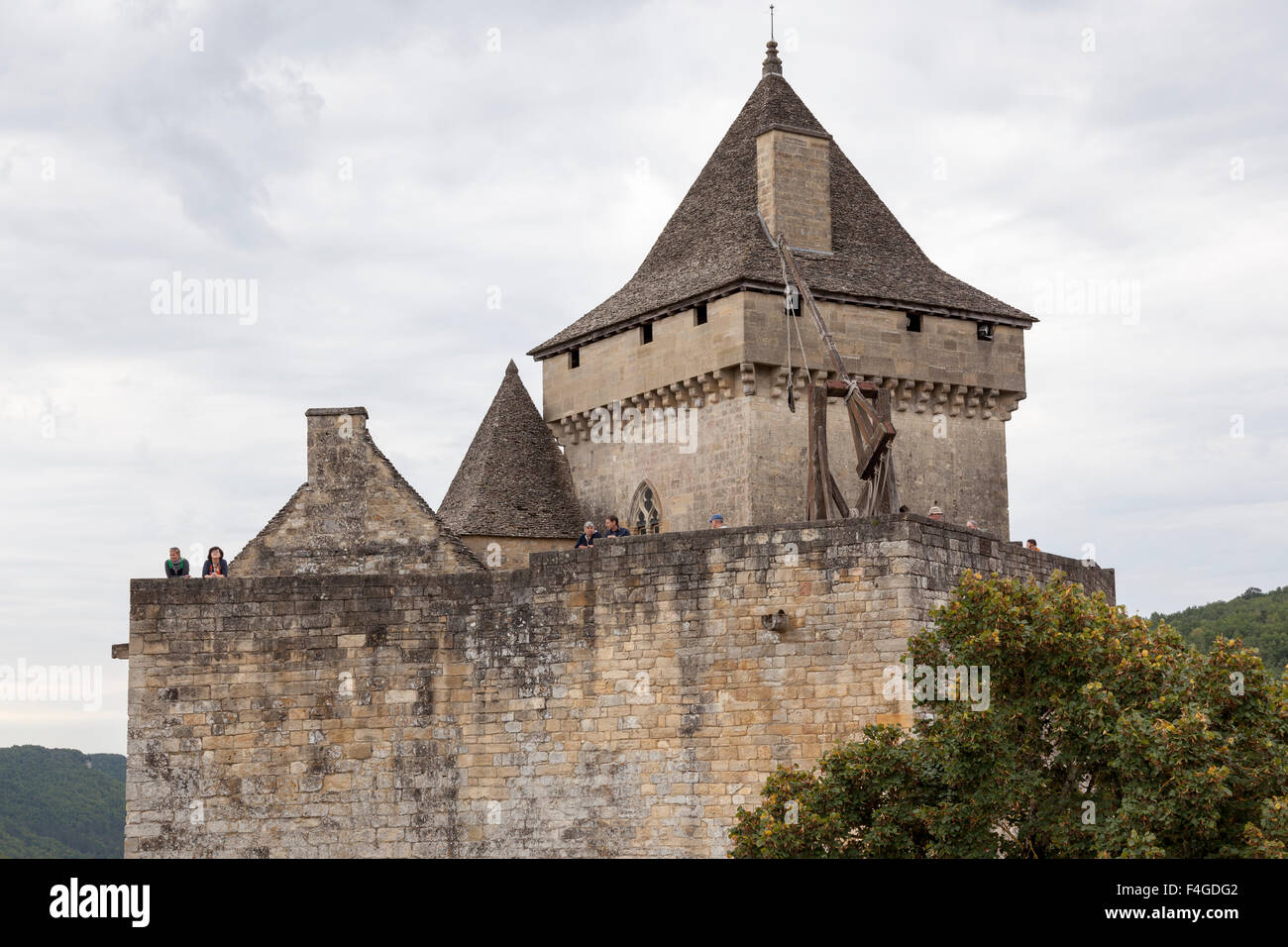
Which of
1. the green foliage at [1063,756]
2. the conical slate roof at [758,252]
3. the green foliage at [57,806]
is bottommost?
the green foliage at [57,806]

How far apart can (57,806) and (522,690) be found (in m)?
66.8

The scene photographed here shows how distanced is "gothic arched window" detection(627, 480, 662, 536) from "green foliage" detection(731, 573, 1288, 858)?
16.9 m

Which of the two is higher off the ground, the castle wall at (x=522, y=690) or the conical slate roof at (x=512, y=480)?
the conical slate roof at (x=512, y=480)

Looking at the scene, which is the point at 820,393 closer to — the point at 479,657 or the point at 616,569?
the point at 616,569

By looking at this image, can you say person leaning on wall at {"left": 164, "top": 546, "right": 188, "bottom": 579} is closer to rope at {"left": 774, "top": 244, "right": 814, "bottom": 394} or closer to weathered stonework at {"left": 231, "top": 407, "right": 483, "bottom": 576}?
weathered stonework at {"left": 231, "top": 407, "right": 483, "bottom": 576}

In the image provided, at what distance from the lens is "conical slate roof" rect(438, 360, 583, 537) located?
33594 millimetres

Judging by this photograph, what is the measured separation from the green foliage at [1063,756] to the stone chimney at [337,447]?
962 centimetres

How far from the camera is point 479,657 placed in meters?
21.4

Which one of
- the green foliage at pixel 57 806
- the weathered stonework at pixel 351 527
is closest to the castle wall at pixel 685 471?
the weathered stonework at pixel 351 527

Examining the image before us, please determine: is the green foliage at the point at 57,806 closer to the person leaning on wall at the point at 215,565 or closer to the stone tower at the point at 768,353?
the stone tower at the point at 768,353

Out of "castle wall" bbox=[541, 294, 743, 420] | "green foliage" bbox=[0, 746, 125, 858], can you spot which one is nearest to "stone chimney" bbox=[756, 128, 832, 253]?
"castle wall" bbox=[541, 294, 743, 420]

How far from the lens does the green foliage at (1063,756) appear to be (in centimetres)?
1491

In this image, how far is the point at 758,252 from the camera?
32938 millimetres
